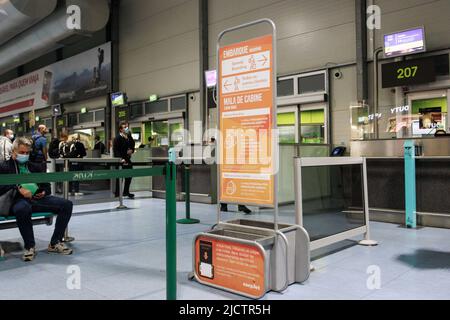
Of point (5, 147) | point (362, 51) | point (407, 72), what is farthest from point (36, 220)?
point (362, 51)

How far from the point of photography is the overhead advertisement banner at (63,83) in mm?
14196

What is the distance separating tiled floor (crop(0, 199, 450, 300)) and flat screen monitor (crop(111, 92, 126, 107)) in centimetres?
816

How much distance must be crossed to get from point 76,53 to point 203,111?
26.3ft

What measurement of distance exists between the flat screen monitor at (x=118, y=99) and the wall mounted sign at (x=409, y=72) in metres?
8.05

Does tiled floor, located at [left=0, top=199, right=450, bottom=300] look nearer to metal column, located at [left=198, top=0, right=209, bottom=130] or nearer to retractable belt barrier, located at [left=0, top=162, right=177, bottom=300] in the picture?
retractable belt barrier, located at [left=0, top=162, right=177, bottom=300]

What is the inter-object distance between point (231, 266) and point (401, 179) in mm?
3250

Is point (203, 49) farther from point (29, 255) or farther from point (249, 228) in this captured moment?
point (249, 228)

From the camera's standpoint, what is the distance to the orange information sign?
2.42 meters

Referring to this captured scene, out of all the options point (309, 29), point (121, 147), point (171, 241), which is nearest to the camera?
point (171, 241)

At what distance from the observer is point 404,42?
6.88m

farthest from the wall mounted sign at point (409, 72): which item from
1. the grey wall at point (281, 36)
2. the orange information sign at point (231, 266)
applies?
the orange information sign at point (231, 266)

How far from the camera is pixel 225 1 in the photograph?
10117 millimetres

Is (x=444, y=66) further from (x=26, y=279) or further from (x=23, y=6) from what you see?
(x=23, y=6)

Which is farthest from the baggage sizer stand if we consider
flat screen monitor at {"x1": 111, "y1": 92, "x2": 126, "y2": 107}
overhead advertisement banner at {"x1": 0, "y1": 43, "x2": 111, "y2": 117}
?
overhead advertisement banner at {"x1": 0, "y1": 43, "x2": 111, "y2": 117}
